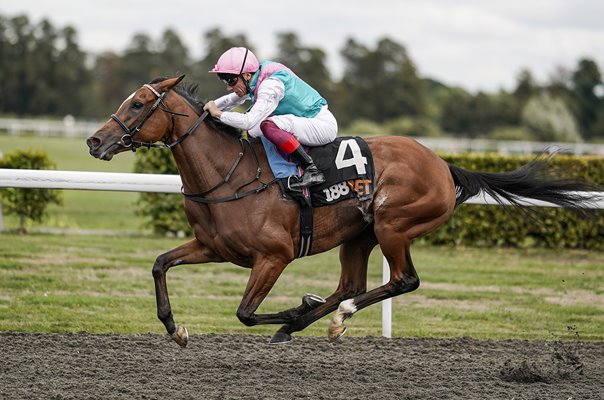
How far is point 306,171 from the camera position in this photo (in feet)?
19.0

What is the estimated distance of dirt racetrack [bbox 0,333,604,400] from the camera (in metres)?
5.27

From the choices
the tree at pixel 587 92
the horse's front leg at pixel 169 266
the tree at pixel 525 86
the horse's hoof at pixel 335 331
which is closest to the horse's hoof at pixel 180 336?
the horse's front leg at pixel 169 266

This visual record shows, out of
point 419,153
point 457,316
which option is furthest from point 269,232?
point 457,316

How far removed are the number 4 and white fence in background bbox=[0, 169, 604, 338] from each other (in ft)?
4.08

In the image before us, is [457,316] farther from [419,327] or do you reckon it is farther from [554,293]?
[554,293]

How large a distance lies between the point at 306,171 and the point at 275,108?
16.9 inches

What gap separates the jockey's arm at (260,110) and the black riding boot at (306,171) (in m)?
0.31

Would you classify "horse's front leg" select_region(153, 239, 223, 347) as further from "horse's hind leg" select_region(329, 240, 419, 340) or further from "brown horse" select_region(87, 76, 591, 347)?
"horse's hind leg" select_region(329, 240, 419, 340)

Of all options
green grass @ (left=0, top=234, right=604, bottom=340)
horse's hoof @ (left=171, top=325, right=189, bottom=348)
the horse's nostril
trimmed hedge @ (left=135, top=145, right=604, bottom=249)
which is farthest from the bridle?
trimmed hedge @ (left=135, top=145, right=604, bottom=249)

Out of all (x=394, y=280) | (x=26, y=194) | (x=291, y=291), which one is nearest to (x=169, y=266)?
(x=394, y=280)

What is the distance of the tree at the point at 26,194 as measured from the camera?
1152cm

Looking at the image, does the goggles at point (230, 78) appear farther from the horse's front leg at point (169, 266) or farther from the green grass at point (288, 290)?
the green grass at point (288, 290)

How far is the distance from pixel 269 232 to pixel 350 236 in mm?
683

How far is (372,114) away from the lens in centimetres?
7294
